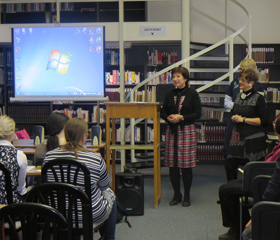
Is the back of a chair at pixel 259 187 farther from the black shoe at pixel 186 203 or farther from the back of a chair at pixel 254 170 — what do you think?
the black shoe at pixel 186 203

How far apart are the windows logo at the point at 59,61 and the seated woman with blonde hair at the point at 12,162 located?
2.88 m

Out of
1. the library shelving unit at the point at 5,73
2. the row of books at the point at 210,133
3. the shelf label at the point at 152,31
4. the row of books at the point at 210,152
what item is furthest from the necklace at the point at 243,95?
the library shelving unit at the point at 5,73

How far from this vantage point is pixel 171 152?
4641 millimetres

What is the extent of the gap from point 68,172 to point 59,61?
11.4 ft

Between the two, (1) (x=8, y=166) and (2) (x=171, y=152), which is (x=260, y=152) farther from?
(1) (x=8, y=166)

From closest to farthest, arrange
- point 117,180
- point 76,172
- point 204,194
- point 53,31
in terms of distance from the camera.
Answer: point 76,172 → point 117,180 → point 204,194 → point 53,31

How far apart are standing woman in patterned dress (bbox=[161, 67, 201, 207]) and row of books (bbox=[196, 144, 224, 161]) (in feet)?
10.6

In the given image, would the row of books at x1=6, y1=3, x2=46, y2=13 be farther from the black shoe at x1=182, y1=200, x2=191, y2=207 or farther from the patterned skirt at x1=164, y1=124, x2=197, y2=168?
the black shoe at x1=182, y1=200, x2=191, y2=207

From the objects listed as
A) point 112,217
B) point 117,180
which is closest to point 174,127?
point 117,180

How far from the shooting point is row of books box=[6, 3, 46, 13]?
28.0 ft

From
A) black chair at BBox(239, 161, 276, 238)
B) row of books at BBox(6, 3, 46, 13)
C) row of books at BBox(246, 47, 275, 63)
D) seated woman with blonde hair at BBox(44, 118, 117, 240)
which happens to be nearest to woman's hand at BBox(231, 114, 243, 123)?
black chair at BBox(239, 161, 276, 238)

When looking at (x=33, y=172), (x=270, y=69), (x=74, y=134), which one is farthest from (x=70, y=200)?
(x=270, y=69)

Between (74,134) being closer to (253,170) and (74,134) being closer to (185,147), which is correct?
(253,170)

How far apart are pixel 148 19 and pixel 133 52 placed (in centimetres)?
81
